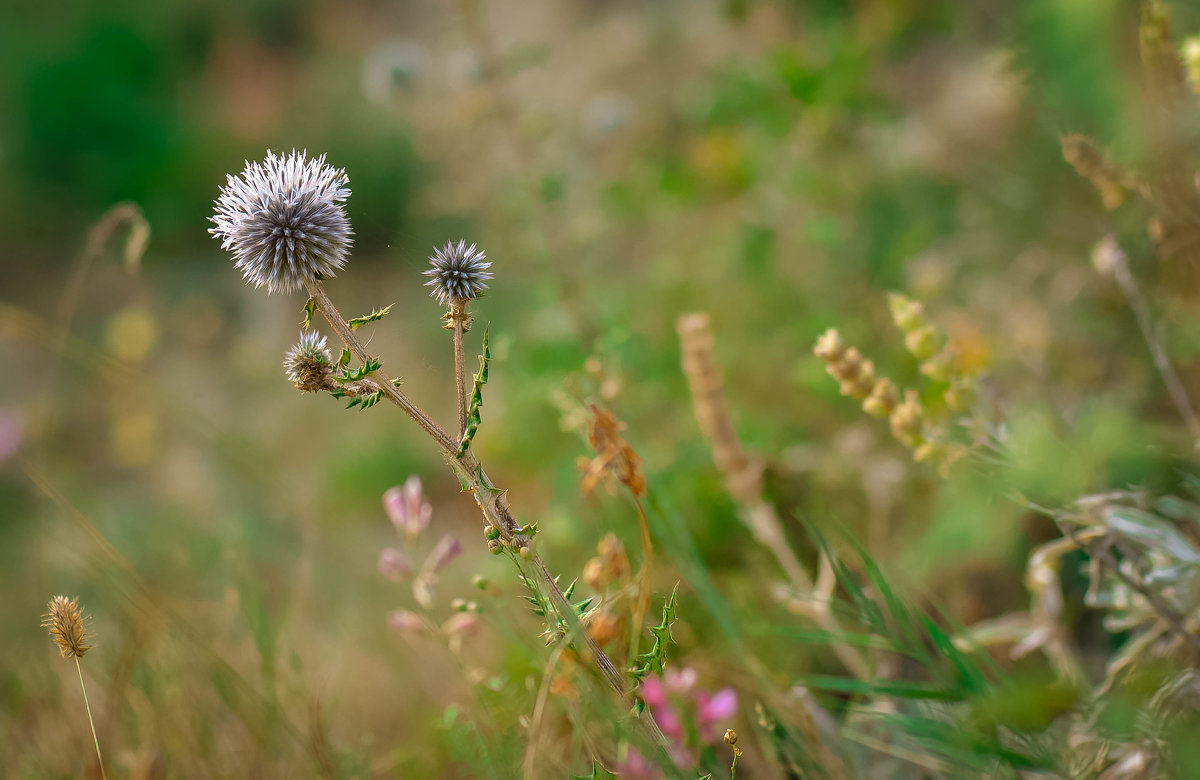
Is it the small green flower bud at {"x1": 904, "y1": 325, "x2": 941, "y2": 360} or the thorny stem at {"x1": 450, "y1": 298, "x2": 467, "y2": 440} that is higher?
the thorny stem at {"x1": 450, "y1": 298, "x2": 467, "y2": 440}

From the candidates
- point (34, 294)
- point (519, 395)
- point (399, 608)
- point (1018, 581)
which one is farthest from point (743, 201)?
point (34, 294)

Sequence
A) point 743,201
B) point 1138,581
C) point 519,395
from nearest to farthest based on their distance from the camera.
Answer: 1. point 1138,581
2. point 519,395
3. point 743,201

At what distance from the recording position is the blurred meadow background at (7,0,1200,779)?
3.26 ft

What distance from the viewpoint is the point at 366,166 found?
4.43m

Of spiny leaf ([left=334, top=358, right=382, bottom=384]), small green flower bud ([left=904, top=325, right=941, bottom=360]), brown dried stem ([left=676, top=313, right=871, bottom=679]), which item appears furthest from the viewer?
brown dried stem ([left=676, top=313, right=871, bottom=679])

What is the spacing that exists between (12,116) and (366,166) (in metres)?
2.31

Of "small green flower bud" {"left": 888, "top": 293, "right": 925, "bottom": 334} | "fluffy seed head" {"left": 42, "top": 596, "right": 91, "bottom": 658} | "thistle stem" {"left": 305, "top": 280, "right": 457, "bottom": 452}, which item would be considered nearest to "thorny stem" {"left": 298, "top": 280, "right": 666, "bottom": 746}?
"thistle stem" {"left": 305, "top": 280, "right": 457, "bottom": 452}

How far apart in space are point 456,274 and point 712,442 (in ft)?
3.02

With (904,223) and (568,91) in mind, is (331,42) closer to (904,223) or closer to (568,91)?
(568,91)

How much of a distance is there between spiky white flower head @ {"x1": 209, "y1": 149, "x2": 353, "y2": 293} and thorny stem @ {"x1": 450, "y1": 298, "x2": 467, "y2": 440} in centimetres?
10

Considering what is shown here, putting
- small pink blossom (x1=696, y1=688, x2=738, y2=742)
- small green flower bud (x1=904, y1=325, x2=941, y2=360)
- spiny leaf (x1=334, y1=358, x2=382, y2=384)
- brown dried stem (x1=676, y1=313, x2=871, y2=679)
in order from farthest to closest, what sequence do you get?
brown dried stem (x1=676, y1=313, x2=871, y2=679) < small green flower bud (x1=904, y1=325, x2=941, y2=360) < small pink blossom (x1=696, y1=688, x2=738, y2=742) < spiny leaf (x1=334, y1=358, x2=382, y2=384)

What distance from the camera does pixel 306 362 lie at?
66 cm

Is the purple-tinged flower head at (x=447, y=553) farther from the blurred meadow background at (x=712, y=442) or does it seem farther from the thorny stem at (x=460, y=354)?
the thorny stem at (x=460, y=354)

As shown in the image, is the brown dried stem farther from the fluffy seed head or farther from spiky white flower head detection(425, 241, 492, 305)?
the fluffy seed head
